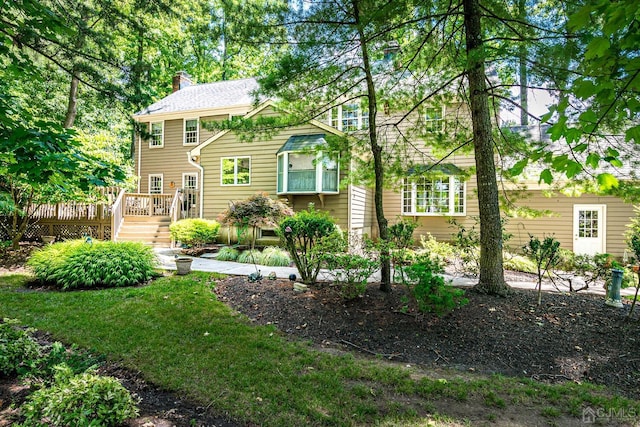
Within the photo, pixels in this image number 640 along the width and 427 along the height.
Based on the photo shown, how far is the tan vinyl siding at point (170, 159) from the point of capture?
16328 mm

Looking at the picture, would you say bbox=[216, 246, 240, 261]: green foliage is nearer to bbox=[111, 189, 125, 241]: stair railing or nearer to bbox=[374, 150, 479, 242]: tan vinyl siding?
bbox=[111, 189, 125, 241]: stair railing

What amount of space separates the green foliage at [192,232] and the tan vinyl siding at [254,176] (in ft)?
5.95

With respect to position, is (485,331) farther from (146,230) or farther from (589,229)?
(146,230)

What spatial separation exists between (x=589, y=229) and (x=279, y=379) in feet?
41.6

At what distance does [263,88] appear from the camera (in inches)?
209

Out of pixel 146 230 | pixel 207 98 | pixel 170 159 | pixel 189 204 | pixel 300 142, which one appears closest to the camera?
pixel 300 142

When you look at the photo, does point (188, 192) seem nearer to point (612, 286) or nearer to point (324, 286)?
point (324, 286)

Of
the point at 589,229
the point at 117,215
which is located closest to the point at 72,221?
the point at 117,215

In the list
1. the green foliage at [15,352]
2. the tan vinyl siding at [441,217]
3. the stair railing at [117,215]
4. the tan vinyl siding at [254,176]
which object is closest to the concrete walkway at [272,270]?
the stair railing at [117,215]

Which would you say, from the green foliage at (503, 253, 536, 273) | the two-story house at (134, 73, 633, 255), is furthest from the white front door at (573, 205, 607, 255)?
the green foliage at (503, 253, 536, 273)

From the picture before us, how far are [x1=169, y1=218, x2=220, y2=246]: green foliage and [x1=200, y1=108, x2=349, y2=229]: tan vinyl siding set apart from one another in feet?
5.95

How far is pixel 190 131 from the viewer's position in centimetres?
1631

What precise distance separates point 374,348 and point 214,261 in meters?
6.67

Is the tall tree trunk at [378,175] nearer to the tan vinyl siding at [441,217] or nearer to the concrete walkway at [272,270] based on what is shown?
the concrete walkway at [272,270]
